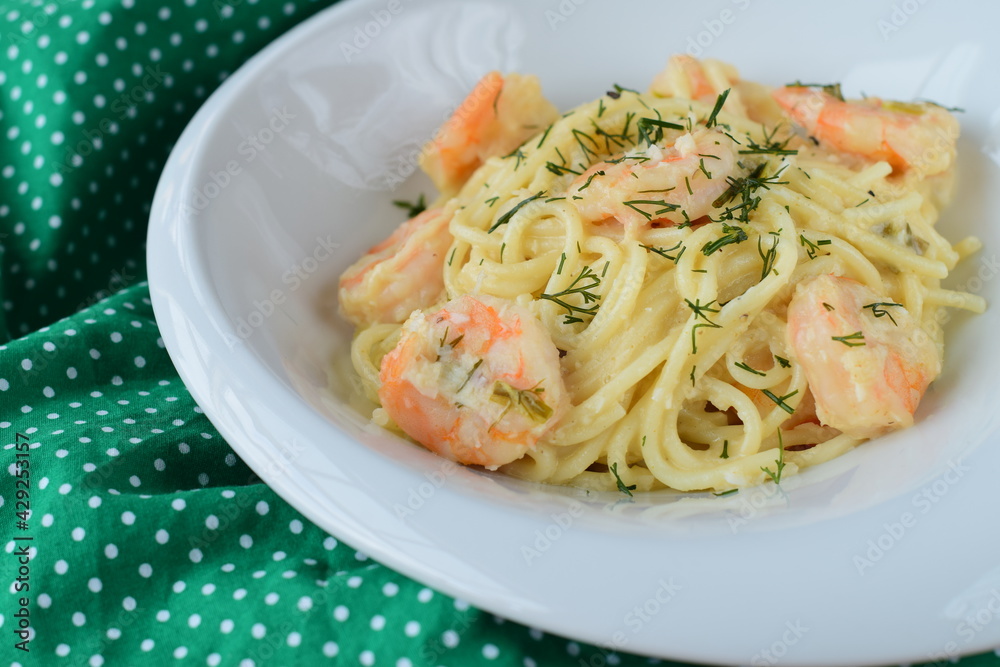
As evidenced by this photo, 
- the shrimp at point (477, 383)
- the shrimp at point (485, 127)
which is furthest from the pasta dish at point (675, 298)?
the shrimp at point (485, 127)

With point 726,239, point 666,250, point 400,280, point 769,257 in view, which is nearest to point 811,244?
point 769,257

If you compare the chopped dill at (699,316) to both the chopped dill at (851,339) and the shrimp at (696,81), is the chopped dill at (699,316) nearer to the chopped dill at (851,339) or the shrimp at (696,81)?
the chopped dill at (851,339)

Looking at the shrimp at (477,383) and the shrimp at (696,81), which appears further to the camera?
the shrimp at (696,81)

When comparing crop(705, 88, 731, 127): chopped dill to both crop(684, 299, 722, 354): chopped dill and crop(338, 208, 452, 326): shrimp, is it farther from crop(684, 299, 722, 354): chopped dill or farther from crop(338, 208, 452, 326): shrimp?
crop(338, 208, 452, 326): shrimp

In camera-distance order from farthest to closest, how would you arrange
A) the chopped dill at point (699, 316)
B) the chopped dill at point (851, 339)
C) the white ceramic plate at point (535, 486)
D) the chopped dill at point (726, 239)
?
1. the chopped dill at point (726, 239)
2. the chopped dill at point (699, 316)
3. the chopped dill at point (851, 339)
4. the white ceramic plate at point (535, 486)

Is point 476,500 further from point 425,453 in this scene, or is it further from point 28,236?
point 28,236

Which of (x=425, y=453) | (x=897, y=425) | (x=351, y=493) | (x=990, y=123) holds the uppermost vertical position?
(x=990, y=123)

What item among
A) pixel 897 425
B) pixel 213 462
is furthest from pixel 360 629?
pixel 897 425

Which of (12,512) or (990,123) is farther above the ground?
(990,123)
